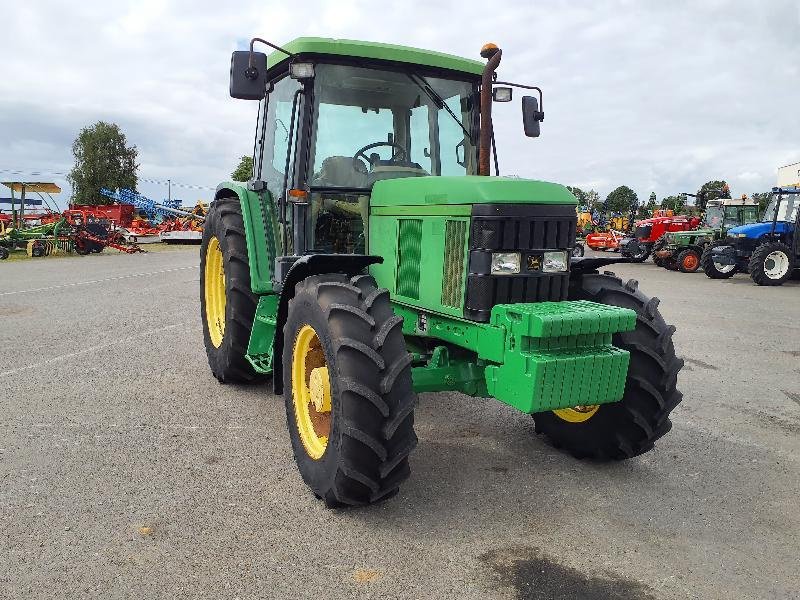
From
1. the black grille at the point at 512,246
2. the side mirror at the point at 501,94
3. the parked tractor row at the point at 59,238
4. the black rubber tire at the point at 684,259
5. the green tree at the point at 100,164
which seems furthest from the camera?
the green tree at the point at 100,164

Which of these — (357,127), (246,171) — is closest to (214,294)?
(357,127)

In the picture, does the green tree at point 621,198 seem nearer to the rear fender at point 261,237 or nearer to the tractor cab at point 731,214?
the tractor cab at point 731,214

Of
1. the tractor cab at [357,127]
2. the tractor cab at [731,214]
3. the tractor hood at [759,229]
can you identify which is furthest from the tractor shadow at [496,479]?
the tractor cab at [731,214]

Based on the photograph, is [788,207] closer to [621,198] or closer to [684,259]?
[684,259]

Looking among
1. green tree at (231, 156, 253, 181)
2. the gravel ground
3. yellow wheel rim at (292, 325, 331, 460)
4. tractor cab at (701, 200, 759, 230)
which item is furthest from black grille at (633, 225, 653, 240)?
yellow wheel rim at (292, 325, 331, 460)

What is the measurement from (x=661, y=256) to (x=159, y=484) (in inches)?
741

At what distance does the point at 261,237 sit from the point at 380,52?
157 cm

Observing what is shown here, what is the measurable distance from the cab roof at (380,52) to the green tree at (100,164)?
67.4m

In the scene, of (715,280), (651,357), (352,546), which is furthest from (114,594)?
(715,280)

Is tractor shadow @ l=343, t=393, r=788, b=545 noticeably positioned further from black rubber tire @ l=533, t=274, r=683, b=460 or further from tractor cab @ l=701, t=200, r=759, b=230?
tractor cab @ l=701, t=200, r=759, b=230

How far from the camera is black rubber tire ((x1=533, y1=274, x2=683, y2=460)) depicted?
3439 millimetres

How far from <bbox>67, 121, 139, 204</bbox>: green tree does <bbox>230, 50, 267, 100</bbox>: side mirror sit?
6753cm

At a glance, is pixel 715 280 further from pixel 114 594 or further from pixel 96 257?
pixel 96 257

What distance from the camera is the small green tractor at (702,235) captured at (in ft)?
61.4
